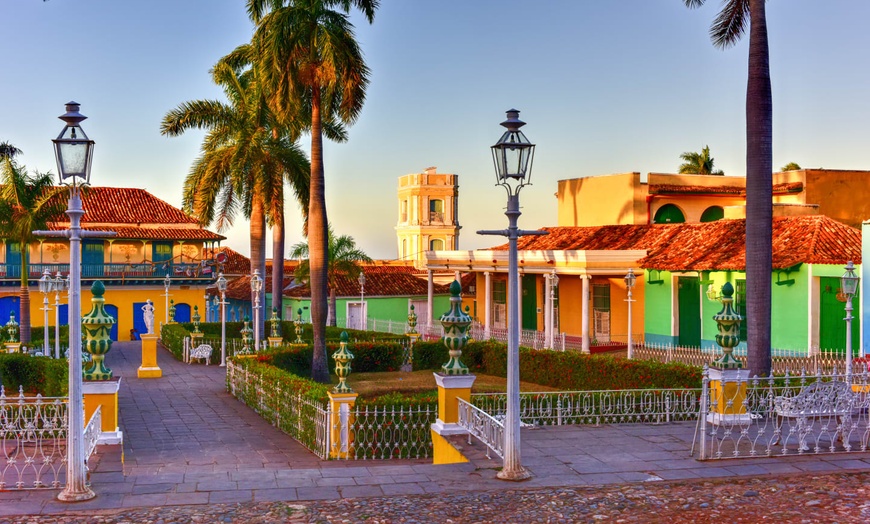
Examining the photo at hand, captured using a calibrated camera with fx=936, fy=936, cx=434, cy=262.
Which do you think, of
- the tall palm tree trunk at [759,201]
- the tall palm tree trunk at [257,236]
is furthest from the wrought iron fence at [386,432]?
the tall palm tree trunk at [257,236]

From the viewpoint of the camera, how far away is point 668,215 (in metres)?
35.2

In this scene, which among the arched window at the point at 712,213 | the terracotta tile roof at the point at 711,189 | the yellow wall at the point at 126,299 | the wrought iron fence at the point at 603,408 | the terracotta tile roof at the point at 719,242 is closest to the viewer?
the wrought iron fence at the point at 603,408

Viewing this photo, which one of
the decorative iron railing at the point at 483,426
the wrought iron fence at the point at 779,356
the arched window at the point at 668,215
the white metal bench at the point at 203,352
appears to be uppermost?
the arched window at the point at 668,215

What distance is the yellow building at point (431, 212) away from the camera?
60.7 metres

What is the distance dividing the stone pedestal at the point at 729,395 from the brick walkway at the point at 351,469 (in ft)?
1.87

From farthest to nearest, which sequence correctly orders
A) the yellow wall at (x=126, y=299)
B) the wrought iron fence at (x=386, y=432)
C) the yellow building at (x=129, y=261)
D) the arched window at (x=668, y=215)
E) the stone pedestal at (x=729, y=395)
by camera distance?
1. the yellow wall at (x=126, y=299)
2. the yellow building at (x=129, y=261)
3. the arched window at (x=668, y=215)
4. the wrought iron fence at (x=386, y=432)
5. the stone pedestal at (x=729, y=395)

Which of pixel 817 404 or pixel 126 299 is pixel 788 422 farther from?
pixel 126 299

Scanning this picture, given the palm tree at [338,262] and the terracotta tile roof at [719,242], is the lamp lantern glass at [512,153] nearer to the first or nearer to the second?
the terracotta tile roof at [719,242]

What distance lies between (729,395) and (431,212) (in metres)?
48.9

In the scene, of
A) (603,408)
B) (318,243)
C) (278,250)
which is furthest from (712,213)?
(603,408)

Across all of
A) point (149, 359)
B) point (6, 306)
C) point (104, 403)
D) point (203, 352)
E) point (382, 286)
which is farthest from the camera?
point (382, 286)

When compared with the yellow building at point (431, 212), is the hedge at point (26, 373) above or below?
below

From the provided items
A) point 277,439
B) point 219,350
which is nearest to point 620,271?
point 219,350

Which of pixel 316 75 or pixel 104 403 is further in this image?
pixel 316 75
